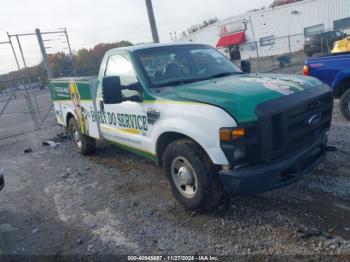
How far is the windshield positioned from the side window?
21 cm

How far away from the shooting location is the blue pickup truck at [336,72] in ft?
20.9

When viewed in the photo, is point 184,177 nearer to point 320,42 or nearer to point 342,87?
point 342,87

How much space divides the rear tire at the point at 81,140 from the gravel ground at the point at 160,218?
3.43ft

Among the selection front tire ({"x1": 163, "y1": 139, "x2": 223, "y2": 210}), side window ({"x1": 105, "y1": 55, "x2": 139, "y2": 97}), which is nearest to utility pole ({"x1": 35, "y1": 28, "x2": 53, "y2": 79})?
side window ({"x1": 105, "y1": 55, "x2": 139, "y2": 97})

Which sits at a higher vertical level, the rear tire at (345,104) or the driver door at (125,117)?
the driver door at (125,117)

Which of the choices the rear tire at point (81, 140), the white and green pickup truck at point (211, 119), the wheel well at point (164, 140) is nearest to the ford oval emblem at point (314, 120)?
the white and green pickup truck at point (211, 119)

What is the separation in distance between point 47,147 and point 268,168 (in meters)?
6.97

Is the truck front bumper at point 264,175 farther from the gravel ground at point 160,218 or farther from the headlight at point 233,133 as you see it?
the gravel ground at point 160,218

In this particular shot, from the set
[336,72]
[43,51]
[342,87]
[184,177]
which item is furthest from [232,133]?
[43,51]

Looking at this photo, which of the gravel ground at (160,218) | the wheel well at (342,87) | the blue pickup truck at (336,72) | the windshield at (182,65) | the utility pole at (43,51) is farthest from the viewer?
the utility pole at (43,51)

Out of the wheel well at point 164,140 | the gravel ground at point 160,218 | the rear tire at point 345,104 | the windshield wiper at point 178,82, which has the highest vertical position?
the windshield wiper at point 178,82

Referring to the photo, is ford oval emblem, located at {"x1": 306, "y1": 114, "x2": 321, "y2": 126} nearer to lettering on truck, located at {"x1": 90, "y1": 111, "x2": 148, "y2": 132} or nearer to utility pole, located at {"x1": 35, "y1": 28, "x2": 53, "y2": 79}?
lettering on truck, located at {"x1": 90, "y1": 111, "x2": 148, "y2": 132}

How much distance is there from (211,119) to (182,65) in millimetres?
1665

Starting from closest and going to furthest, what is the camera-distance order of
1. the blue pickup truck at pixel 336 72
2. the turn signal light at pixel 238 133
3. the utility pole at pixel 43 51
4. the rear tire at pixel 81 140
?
the turn signal light at pixel 238 133, the blue pickup truck at pixel 336 72, the rear tire at pixel 81 140, the utility pole at pixel 43 51
